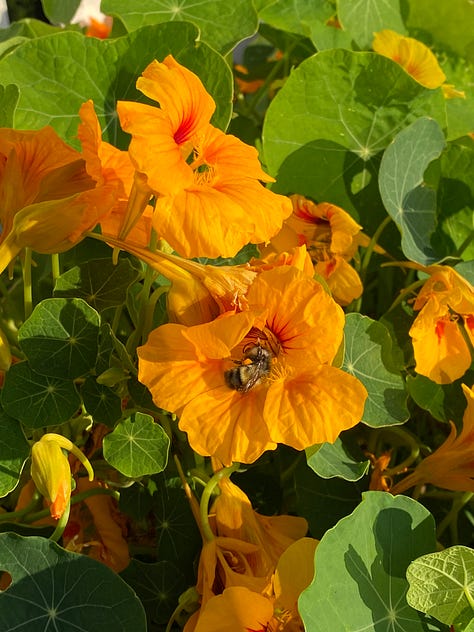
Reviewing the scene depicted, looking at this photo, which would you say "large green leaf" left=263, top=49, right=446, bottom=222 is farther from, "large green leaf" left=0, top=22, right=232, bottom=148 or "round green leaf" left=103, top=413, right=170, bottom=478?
"round green leaf" left=103, top=413, right=170, bottom=478

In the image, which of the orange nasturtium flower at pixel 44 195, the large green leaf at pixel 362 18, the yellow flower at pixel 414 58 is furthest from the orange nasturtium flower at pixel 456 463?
the large green leaf at pixel 362 18

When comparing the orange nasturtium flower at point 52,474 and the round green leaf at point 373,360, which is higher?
the orange nasturtium flower at point 52,474

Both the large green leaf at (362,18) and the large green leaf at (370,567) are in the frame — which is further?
the large green leaf at (362,18)

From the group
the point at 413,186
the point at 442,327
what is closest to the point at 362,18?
the point at 413,186

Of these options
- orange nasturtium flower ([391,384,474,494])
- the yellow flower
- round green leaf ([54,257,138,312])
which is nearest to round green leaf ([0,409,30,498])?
round green leaf ([54,257,138,312])

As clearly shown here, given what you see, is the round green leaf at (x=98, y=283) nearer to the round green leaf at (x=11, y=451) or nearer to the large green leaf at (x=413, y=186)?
the round green leaf at (x=11, y=451)

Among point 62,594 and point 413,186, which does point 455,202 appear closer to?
point 413,186

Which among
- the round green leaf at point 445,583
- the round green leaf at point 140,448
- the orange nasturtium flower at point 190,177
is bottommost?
the round green leaf at point 445,583

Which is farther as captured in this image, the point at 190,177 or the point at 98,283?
the point at 98,283
